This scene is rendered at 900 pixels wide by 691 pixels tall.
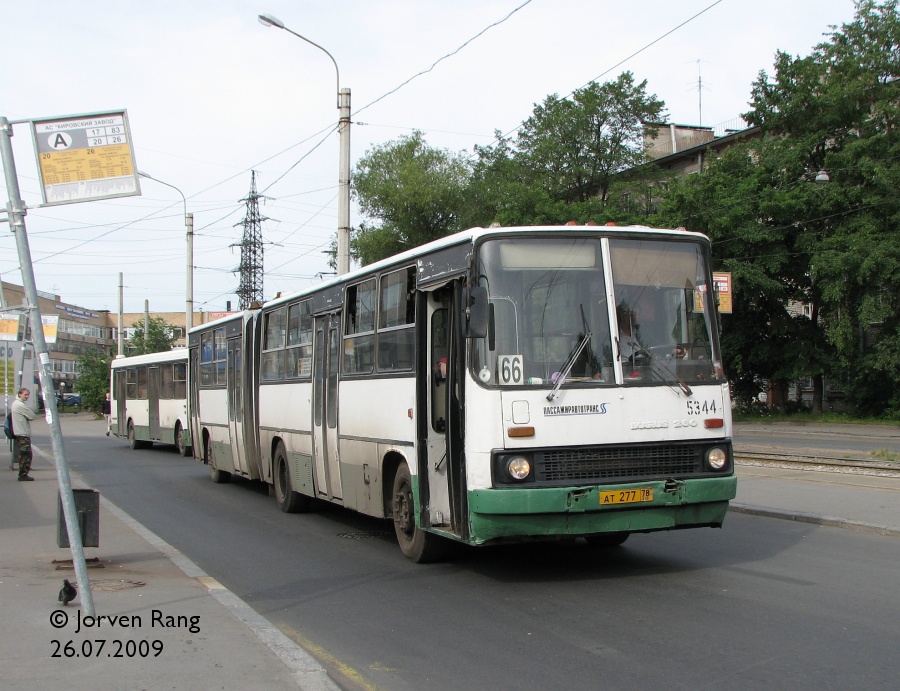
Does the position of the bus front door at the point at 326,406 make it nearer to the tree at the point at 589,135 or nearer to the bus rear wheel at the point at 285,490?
the bus rear wheel at the point at 285,490

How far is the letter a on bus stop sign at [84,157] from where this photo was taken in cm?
633

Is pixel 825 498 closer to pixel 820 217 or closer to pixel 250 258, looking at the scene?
pixel 820 217

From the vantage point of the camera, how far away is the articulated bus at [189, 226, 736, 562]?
311 inches

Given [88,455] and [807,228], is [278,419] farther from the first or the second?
[807,228]

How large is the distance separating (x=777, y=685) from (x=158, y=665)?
3544 mm

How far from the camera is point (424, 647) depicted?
651cm

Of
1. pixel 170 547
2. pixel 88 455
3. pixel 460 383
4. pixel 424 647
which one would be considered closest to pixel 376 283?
pixel 460 383

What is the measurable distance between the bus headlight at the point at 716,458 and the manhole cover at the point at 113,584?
16.0 feet

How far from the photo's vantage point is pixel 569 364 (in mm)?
8094

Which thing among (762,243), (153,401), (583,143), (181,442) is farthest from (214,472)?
(583,143)

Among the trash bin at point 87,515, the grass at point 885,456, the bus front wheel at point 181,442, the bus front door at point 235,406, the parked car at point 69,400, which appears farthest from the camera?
the parked car at point 69,400

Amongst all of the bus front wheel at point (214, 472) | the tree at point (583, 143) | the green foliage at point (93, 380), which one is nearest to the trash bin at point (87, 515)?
the bus front wheel at point (214, 472)

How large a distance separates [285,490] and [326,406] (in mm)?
2623

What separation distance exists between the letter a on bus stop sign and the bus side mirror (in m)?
2.75
